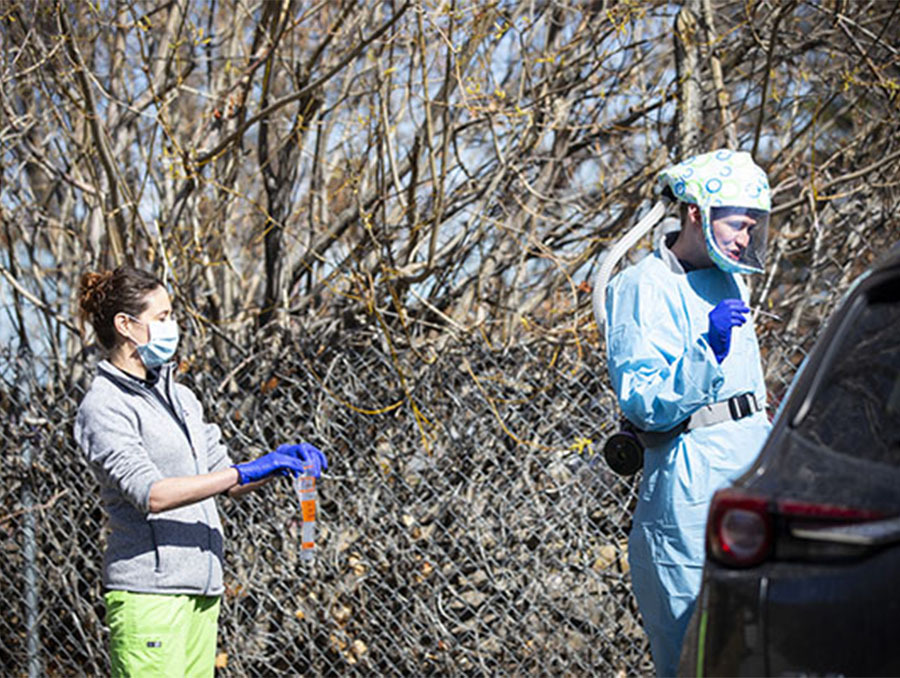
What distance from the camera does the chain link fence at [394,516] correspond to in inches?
201

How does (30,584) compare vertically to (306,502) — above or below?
below

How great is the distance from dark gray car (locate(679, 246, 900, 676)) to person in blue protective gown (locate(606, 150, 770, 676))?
2.28 ft

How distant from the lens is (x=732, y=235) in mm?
3496

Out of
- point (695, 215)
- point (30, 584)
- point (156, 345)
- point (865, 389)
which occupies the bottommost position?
point (30, 584)

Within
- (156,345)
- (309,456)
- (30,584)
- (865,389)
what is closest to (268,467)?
(309,456)

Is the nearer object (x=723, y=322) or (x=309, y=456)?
(x=723, y=322)

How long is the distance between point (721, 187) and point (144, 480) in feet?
6.37

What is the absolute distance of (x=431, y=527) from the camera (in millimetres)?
5387

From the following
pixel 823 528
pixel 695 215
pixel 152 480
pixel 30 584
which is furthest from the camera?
pixel 30 584

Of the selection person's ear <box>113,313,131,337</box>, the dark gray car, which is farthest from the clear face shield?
person's ear <box>113,313,131,337</box>

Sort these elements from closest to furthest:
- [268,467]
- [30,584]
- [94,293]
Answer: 1. [268,467]
2. [94,293]
3. [30,584]

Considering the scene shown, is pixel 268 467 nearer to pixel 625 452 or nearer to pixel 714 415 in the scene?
pixel 625 452

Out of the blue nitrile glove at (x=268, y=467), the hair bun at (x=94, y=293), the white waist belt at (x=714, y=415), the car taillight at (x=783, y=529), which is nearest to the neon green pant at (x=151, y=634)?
the blue nitrile glove at (x=268, y=467)

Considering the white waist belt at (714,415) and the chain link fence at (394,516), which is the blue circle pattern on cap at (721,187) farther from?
the chain link fence at (394,516)
